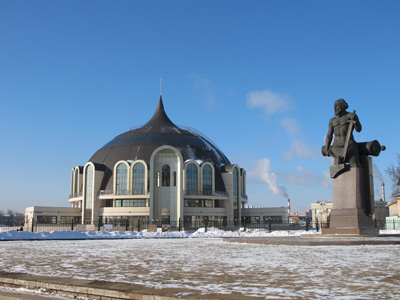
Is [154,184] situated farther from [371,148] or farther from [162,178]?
[371,148]

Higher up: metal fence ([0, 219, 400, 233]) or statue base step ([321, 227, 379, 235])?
statue base step ([321, 227, 379, 235])

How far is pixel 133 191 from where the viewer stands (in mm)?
68938

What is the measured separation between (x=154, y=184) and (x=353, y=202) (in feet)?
163

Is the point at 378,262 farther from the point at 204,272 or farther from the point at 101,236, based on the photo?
the point at 101,236

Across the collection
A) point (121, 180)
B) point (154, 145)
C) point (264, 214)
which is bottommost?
point (264, 214)

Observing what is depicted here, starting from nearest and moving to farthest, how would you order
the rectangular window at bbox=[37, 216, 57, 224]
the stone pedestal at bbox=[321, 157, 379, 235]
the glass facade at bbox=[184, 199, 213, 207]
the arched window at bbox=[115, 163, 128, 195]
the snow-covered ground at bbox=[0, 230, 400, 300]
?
1. the snow-covered ground at bbox=[0, 230, 400, 300]
2. the stone pedestal at bbox=[321, 157, 379, 235]
3. the arched window at bbox=[115, 163, 128, 195]
4. the glass facade at bbox=[184, 199, 213, 207]
5. the rectangular window at bbox=[37, 216, 57, 224]

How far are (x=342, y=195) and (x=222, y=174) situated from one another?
56.2m

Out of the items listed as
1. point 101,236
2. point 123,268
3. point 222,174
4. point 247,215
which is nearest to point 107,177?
point 222,174

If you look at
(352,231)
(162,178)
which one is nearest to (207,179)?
(162,178)

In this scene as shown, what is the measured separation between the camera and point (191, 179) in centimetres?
7075

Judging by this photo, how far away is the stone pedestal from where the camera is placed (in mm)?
19094

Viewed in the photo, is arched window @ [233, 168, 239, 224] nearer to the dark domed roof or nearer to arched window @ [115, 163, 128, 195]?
the dark domed roof

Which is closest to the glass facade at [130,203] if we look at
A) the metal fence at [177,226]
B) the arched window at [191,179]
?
the metal fence at [177,226]

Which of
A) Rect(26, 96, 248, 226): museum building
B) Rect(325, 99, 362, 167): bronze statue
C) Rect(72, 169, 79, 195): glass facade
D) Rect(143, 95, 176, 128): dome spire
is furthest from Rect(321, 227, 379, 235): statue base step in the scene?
Rect(143, 95, 176, 128): dome spire
